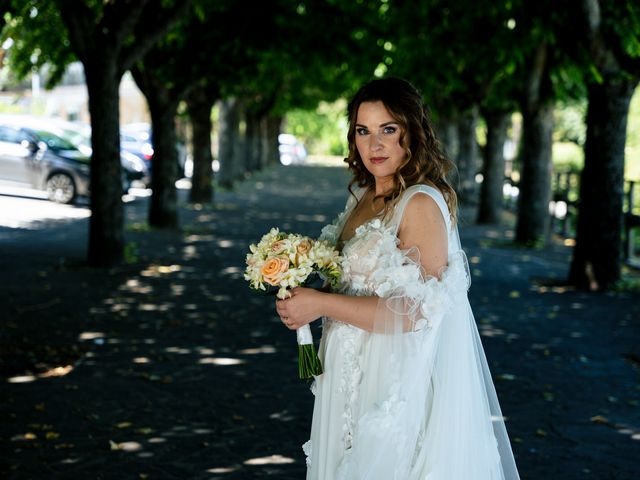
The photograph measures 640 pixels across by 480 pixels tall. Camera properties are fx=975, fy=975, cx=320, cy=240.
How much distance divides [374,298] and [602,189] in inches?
382

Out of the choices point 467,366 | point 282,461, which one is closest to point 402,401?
point 467,366

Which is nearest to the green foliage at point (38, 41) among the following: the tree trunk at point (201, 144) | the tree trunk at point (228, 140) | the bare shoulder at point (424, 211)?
the tree trunk at point (201, 144)

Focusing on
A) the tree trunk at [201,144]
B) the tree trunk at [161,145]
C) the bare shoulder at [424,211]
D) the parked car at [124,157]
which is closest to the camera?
the bare shoulder at [424,211]

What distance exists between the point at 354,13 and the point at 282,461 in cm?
1520

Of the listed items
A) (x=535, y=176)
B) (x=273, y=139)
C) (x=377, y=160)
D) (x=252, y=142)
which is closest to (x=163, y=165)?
(x=535, y=176)

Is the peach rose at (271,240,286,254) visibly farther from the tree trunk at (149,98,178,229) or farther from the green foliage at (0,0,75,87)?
the tree trunk at (149,98,178,229)

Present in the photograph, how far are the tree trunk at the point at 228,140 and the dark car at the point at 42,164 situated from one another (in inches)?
261

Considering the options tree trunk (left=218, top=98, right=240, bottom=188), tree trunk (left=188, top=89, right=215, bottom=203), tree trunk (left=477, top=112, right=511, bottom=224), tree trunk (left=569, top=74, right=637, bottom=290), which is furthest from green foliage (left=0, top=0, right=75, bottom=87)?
tree trunk (left=218, top=98, right=240, bottom=188)

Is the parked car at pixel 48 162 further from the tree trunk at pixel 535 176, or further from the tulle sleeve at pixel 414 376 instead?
the tulle sleeve at pixel 414 376

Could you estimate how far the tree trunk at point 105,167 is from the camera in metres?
12.9

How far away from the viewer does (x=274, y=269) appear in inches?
135

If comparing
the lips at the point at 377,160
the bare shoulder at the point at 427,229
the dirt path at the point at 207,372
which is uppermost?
the lips at the point at 377,160

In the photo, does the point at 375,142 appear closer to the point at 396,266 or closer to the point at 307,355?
the point at 396,266

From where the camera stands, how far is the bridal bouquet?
3.44 meters
